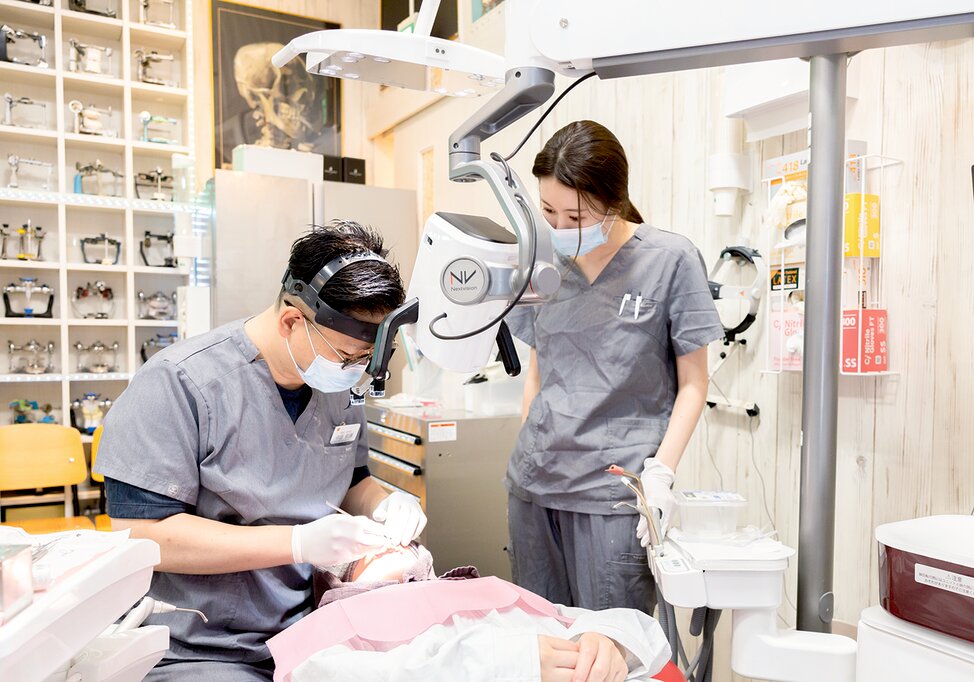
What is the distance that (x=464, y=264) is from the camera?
0.83m

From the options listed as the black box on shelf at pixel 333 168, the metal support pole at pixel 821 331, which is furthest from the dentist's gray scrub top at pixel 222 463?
the black box on shelf at pixel 333 168

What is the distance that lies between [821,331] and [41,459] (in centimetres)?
380

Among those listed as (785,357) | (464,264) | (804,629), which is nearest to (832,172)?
(464,264)

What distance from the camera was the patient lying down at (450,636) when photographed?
1.00 metres

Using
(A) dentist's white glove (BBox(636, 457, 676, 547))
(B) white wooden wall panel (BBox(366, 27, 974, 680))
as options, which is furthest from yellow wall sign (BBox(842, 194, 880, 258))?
(A) dentist's white glove (BBox(636, 457, 676, 547))

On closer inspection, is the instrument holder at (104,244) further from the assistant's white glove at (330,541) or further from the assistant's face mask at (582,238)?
the assistant's white glove at (330,541)

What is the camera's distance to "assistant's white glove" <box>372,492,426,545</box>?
137cm

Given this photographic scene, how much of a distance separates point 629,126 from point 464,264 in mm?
2145

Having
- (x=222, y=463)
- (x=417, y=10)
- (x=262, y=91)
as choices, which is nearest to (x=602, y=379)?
(x=222, y=463)

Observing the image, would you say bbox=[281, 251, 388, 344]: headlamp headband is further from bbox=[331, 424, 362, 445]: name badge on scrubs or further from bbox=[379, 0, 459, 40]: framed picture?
bbox=[379, 0, 459, 40]: framed picture

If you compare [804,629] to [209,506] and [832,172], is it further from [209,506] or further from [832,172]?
[209,506]

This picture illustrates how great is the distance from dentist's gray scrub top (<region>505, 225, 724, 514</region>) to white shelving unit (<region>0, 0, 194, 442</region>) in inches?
129

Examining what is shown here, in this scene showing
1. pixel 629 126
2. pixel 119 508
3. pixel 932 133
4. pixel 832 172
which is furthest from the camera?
pixel 629 126

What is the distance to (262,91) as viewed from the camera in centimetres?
483
